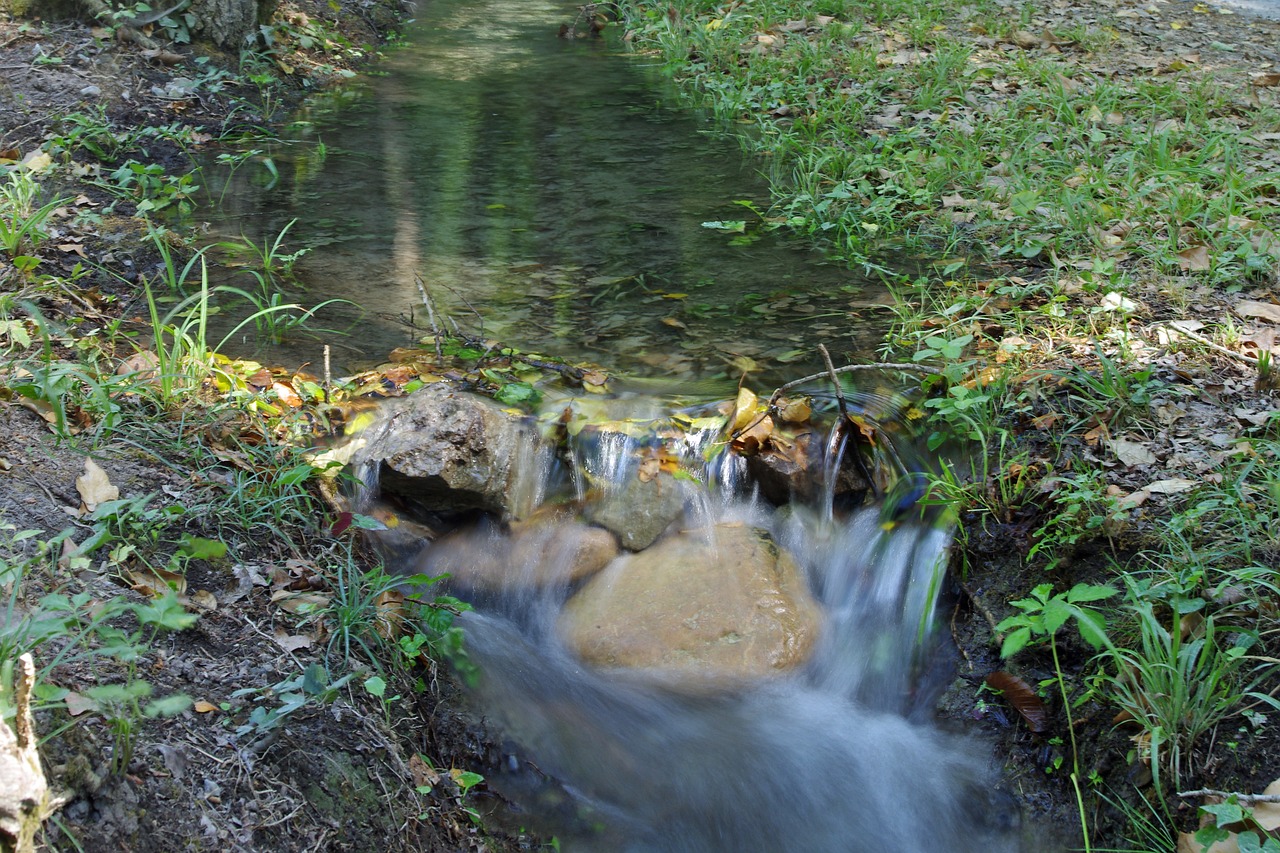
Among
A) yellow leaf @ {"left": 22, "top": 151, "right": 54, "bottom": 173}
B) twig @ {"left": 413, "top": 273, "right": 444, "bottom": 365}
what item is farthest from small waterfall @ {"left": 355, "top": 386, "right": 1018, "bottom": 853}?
yellow leaf @ {"left": 22, "top": 151, "right": 54, "bottom": 173}

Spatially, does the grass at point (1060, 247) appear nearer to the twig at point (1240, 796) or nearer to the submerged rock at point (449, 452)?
the twig at point (1240, 796)

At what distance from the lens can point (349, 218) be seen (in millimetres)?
5387

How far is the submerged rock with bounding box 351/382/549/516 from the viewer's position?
11.1 ft

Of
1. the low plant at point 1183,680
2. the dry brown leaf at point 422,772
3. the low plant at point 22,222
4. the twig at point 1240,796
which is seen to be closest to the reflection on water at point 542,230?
the low plant at point 22,222

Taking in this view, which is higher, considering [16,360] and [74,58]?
[74,58]

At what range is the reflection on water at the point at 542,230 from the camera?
4320 mm

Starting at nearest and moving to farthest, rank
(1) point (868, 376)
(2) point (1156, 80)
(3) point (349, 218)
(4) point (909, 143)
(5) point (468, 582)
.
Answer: (5) point (468, 582)
(1) point (868, 376)
(3) point (349, 218)
(4) point (909, 143)
(2) point (1156, 80)

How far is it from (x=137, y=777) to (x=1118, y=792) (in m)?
2.24

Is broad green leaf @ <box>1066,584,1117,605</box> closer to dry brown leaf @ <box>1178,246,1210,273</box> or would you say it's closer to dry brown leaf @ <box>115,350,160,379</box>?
dry brown leaf @ <box>1178,246,1210,273</box>

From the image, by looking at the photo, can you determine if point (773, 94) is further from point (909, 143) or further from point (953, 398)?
point (953, 398)

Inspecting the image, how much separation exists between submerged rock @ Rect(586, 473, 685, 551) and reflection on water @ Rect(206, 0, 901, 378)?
671mm

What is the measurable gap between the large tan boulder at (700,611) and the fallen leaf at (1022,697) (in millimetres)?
610

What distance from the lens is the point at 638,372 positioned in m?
4.06

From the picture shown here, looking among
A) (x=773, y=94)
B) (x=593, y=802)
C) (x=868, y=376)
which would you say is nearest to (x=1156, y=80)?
(x=773, y=94)
